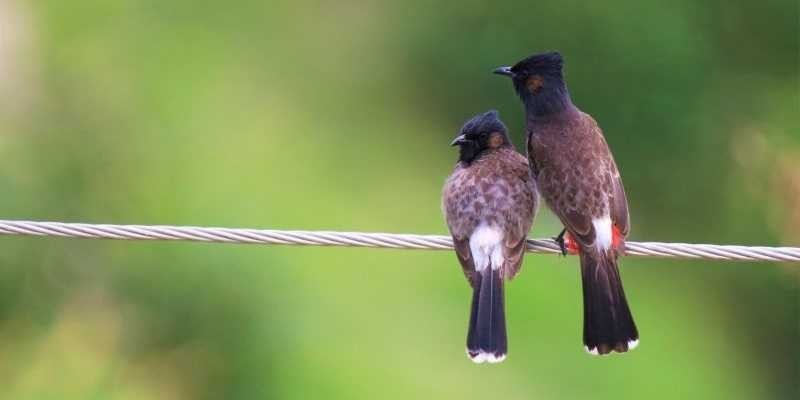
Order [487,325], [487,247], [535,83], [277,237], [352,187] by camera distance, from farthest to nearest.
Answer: [352,187], [535,83], [487,247], [487,325], [277,237]

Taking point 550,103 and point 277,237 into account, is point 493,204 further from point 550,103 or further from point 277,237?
point 277,237

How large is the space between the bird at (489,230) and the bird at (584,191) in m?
0.14

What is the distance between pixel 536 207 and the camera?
257 inches

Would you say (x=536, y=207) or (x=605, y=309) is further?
(x=536, y=207)

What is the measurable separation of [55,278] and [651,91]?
6.00 meters

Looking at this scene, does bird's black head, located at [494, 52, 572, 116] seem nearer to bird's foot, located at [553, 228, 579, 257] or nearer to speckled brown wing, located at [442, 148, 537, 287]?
speckled brown wing, located at [442, 148, 537, 287]

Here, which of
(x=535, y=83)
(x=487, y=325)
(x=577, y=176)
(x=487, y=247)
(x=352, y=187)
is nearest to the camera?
(x=487, y=325)

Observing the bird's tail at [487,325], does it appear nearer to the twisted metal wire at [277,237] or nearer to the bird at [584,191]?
the bird at [584,191]

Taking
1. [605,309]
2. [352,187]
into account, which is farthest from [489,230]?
[352,187]

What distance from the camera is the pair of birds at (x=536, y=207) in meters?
6.12

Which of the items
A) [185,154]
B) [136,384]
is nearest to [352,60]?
[185,154]

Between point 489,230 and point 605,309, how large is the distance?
0.65 meters

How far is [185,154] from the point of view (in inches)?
458

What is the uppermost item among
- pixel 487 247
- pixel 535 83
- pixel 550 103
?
pixel 535 83
